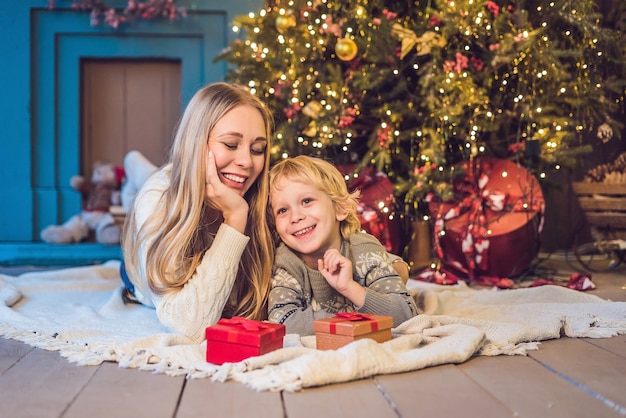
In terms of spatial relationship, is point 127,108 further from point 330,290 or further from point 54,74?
point 330,290

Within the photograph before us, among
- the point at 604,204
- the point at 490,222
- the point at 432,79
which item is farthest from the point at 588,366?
the point at 604,204

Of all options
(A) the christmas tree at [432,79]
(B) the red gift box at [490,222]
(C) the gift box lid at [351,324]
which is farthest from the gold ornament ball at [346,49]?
(C) the gift box lid at [351,324]

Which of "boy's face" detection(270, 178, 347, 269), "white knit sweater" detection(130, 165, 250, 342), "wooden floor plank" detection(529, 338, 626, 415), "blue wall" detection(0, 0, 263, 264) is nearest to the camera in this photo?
"wooden floor plank" detection(529, 338, 626, 415)

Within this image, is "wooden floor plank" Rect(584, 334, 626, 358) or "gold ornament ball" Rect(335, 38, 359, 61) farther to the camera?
"gold ornament ball" Rect(335, 38, 359, 61)

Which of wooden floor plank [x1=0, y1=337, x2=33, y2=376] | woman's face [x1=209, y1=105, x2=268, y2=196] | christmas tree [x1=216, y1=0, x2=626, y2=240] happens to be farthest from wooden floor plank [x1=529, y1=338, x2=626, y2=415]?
christmas tree [x1=216, y1=0, x2=626, y2=240]

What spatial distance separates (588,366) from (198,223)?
104 cm

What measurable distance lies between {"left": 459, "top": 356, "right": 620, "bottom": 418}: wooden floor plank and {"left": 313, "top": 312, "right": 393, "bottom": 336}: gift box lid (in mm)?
218

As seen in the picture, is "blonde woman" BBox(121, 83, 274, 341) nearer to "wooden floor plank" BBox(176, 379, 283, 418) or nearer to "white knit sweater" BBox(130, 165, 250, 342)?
"white knit sweater" BBox(130, 165, 250, 342)

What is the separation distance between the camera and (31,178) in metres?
4.48

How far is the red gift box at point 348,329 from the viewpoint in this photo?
5.24 ft

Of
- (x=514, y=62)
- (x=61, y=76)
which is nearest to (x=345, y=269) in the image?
(x=514, y=62)

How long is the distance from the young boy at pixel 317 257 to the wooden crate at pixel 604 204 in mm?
1906

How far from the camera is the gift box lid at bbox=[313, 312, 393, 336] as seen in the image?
1598 millimetres

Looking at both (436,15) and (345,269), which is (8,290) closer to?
(345,269)
